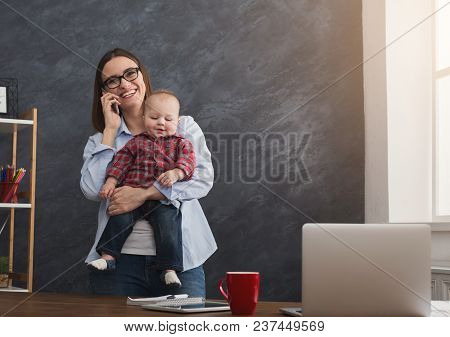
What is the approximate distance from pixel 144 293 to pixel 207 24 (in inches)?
72.2

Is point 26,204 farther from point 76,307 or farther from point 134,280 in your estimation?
point 76,307

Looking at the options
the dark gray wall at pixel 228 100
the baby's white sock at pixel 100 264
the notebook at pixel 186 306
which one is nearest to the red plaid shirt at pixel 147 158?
the baby's white sock at pixel 100 264

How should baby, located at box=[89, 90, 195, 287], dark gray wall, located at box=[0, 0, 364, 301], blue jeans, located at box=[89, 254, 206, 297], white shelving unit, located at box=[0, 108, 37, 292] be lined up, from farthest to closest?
dark gray wall, located at box=[0, 0, 364, 301] < white shelving unit, located at box=[0, 108, 37, 292] < baby, located at box=[89, 90, 195, 287] < blue jeans, located at box=[89, 254, 206, 297]

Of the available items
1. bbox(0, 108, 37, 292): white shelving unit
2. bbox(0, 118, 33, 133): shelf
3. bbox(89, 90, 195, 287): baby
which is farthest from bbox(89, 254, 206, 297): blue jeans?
bbox(0, 118, 33, 133): shelf

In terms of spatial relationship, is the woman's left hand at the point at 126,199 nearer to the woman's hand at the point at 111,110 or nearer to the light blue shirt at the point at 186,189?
the light blue shirt at the point at 186,189

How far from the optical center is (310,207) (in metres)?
3.82

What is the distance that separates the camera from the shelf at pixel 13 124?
125 inches

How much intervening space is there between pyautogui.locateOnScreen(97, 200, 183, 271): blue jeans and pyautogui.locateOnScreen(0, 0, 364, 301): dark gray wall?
970 millimetres

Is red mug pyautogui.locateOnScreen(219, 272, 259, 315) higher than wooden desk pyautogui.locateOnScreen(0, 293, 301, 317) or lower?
higher

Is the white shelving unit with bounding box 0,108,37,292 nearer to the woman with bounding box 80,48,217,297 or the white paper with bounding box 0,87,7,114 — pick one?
the white paper with bounding box 0,87,7,114

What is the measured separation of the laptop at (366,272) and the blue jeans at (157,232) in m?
1.10

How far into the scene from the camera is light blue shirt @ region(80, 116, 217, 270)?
2.57 metres

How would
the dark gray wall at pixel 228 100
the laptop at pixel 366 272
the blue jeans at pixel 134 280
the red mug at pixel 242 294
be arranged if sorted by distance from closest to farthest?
the laptop at pixel 366 272 < the red mug at pixel 242 294 < the blue jeans at pixel 134 280 < the dark gray wall at pixel 228 100

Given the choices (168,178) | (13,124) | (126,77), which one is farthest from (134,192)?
(13,124)
